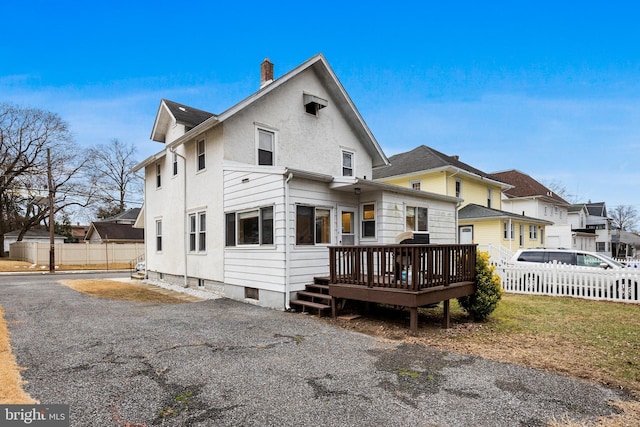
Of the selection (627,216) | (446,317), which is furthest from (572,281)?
(627,216)

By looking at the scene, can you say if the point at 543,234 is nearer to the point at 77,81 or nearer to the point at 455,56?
the point at 455,56

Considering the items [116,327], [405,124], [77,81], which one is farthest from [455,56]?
[77,81]

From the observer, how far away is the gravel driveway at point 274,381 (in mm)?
3463

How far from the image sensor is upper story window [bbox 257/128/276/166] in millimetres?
11953

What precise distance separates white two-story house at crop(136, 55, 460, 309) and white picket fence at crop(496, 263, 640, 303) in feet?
8.49

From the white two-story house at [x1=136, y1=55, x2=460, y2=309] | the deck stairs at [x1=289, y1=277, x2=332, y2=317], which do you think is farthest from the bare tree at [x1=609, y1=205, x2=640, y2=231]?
the deck stairs at [x1=289, y1=277, x2=332, y2=317]

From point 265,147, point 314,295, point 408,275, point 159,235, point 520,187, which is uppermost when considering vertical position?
point 520,187

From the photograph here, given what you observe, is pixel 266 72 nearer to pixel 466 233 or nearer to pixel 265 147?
pixel 265 147

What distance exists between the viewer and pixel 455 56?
17.6 meters

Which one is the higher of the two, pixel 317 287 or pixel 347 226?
pixel 347 226

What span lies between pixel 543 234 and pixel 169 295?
86.6ft

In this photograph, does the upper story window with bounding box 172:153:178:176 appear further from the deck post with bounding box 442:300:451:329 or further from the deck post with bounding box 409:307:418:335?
the deck post with bounding box 442:300:451:329
